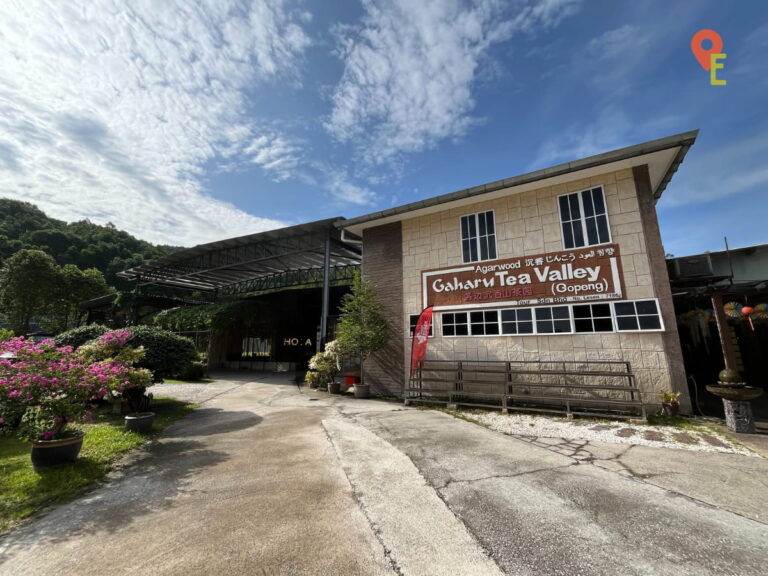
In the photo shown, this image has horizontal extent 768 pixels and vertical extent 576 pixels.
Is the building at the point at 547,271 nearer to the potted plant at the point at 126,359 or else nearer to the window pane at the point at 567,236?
the window pane at the point at 567,236

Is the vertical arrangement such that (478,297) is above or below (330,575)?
above

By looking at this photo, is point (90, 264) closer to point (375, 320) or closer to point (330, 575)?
point (375, 320)

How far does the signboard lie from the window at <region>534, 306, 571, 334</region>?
0.24m

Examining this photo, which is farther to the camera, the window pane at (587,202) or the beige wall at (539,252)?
the window pane at (587,202)

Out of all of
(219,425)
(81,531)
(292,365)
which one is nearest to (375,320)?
(219,425)

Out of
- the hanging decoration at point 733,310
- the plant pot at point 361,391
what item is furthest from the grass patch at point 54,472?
the hanging decoration at point 733,310

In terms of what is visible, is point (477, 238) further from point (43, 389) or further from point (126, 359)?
point (43, 389)

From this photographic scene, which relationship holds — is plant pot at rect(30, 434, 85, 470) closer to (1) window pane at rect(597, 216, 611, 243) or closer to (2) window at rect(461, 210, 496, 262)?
(2) window at rect(461, 210, 496, 262)

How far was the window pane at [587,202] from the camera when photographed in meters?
8.78

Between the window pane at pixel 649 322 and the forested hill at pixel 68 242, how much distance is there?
52777 mm

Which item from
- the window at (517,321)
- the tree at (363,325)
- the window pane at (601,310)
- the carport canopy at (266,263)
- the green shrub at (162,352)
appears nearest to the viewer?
the window pane at (601,310)

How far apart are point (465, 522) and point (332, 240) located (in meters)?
13.8

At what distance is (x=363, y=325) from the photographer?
1105cm

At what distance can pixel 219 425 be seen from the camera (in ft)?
23.3
